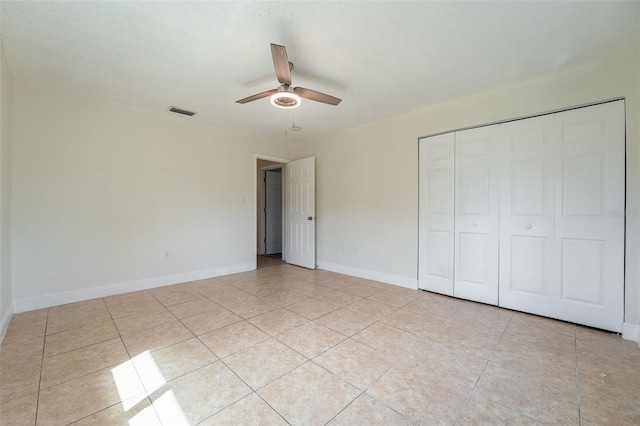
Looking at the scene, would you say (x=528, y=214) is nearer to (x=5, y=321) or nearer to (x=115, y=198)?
(x=115, y=198)

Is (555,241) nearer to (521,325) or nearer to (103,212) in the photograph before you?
(521,325)

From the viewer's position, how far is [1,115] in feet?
7.68

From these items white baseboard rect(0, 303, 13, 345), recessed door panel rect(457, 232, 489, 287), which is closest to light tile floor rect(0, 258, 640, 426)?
white baseboard rect(0, 303, 13, 345)

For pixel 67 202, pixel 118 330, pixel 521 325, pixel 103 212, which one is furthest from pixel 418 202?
pixel 67 202

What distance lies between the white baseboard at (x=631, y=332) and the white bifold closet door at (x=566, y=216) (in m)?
0.05

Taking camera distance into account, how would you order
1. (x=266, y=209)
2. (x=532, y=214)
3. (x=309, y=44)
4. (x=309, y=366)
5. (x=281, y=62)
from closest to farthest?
(x=309, y=366) → (x=281, y=62) → (x=309, y=44) → (x=532, y=214) → (x=266, y=209)

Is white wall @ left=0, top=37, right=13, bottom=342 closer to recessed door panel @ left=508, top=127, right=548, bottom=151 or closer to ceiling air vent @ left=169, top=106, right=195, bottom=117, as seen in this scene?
ceiling air vent @ left=169, top=106, right=195, bottom=117

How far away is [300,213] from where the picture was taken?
5.18 meters

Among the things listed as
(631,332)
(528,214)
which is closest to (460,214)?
(528,214)

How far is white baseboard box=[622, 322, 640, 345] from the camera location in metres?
2.23

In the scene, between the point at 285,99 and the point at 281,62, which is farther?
the point at 285,99

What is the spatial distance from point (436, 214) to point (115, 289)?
4330 millimetres

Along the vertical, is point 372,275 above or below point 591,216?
below

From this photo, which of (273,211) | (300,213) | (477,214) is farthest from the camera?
(273,211)
